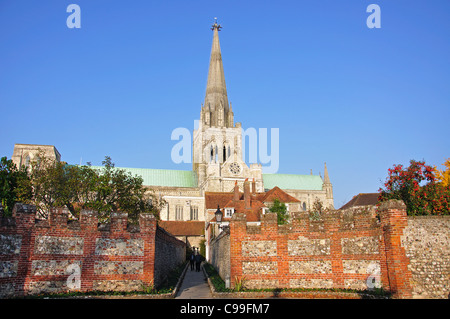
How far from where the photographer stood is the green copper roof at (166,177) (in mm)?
86188

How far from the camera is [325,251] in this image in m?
16.6

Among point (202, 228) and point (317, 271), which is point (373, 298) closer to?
point (317, 271)

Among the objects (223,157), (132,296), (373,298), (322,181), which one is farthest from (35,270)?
(322,181)

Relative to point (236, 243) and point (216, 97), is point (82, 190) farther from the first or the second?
point (216, 97)

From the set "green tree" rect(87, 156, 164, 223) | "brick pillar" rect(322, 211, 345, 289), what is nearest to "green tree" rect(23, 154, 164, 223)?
"green tree" rect(87, 156, 164, 223)

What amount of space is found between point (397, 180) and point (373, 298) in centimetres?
601

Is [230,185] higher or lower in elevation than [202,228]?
higher

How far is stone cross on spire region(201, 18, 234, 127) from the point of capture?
91.1 metres

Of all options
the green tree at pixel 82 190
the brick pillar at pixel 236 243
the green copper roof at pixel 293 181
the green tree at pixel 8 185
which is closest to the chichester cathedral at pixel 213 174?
the green copper roof at pixel 293 181

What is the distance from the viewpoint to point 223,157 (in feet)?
286

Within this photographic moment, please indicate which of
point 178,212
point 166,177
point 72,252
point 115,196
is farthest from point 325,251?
point 166,177

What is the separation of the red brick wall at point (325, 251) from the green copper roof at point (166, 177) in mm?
69377

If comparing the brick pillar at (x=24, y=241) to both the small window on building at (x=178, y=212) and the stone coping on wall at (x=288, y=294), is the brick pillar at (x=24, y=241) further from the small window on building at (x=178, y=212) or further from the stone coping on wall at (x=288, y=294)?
the small window on building at (x=178, y=212)

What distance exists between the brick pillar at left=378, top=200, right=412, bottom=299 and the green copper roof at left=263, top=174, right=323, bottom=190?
78400mm
